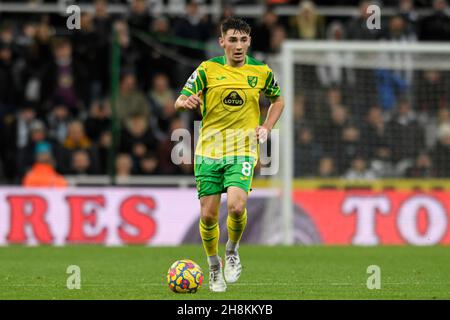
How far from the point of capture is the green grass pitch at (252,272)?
32.2ft


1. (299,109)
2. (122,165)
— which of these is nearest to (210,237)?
(122,165)

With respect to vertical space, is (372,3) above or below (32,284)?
above

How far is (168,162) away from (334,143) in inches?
110

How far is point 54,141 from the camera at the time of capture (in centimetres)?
1881

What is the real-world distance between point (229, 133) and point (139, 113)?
8.51 m

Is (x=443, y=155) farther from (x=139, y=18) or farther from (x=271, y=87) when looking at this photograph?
(x=271, y=87)

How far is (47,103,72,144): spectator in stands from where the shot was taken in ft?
62.4

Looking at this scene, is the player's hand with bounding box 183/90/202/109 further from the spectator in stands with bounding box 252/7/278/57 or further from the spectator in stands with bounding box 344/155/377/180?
the spectator in stands with bounding box 252/7/278/57

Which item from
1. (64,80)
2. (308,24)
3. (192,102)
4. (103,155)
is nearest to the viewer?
(192,102)

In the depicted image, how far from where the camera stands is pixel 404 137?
19.0 m

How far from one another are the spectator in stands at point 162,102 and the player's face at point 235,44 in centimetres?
872

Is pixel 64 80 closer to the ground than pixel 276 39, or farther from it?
closer to the ground

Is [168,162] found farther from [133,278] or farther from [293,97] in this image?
[133,278]

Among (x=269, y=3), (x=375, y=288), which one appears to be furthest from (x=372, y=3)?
(x=375, y=288)
